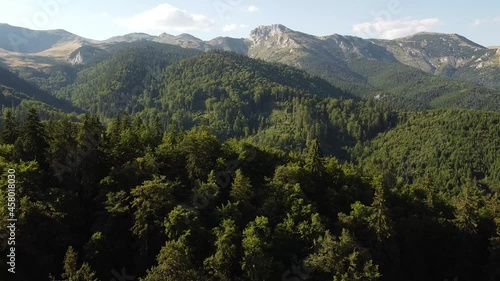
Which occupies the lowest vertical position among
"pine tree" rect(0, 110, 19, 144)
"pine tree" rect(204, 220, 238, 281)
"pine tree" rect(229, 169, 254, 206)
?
"pine tree" rect(204, 220, 238, 281)

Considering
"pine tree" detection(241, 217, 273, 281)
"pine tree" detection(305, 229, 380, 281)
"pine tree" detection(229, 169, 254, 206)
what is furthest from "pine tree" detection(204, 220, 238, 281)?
"pine tree" detection(305, 229, 380, 281)

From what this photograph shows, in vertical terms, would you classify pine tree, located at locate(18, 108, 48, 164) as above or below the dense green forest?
above

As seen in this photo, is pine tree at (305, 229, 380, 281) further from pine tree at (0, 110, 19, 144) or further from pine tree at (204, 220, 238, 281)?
pine tree at (0, 110, 19, 144)

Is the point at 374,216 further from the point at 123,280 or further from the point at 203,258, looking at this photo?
the point at 123,280

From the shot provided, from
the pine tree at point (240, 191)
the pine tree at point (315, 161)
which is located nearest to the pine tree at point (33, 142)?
the pine tree at point (240, 191)

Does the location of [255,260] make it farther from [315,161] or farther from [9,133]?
[9,133]

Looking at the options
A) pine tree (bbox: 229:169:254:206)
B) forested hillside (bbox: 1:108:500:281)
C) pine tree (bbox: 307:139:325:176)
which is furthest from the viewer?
pine tree (bbox: 307:139:325:176)

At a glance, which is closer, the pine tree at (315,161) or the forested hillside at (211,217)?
the forested hillside at (211,217)

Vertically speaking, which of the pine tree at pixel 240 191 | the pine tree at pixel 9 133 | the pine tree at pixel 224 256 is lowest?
the pine tree at pixel 224 256

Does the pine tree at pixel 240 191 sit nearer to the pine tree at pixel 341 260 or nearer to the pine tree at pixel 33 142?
the pine tree at pixel 341 260

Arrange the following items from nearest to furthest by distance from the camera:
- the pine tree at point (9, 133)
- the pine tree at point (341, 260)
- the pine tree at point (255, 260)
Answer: the pine tree at point (255, 260) < the pine tree at point (341, 260) < the pine tree at point (9, 133)

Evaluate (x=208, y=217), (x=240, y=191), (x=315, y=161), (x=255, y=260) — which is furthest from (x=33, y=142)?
(x=315, y=161)
